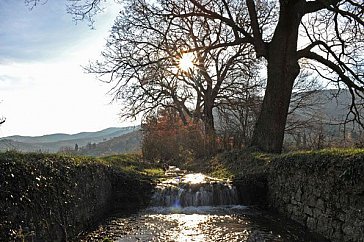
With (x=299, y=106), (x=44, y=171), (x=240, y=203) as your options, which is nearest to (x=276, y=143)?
(x=240, y=203)

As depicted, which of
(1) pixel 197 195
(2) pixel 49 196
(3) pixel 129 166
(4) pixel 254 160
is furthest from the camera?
(3) pixel 129 166

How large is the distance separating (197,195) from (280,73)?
5482 millimetres

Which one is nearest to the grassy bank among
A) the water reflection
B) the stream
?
the stream

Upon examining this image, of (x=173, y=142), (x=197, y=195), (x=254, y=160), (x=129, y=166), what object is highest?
(x=173, y=142)

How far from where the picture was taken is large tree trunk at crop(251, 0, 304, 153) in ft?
39.8

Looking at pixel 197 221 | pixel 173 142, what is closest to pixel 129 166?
pixel 197 221

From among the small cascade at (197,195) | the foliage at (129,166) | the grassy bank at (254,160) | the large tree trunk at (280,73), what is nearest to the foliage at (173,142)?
the grassy bank at (254,160)

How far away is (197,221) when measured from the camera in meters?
7.97

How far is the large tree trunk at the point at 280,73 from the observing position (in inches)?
477

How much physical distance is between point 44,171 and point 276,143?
887cm

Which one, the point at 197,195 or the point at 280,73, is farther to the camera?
the point at 280,73

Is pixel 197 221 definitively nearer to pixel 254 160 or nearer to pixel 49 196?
pixel 49 196

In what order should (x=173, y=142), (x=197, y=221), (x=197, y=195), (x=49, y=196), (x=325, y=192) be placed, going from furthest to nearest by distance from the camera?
(x=173, y=142), (x=197, y=195), (x=197, y=221), (x=325, y=192), (x=49, y=196)

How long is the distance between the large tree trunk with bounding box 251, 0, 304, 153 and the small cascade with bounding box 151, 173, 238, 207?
3216 millimetres
